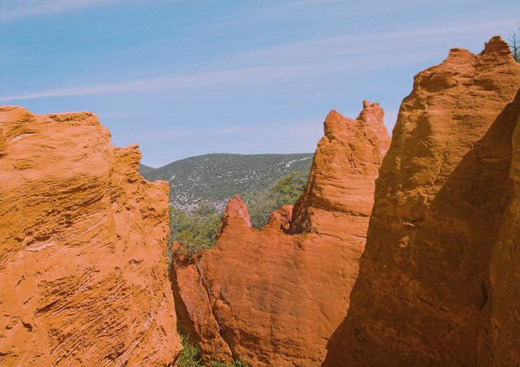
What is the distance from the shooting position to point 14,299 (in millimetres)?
5008

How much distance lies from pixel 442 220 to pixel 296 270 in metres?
6.87

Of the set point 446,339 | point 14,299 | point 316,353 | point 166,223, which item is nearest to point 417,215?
point 446,339

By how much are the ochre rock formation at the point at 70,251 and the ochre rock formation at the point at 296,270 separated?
6.30m

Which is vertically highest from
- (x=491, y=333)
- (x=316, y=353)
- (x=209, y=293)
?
(x=491, y=333)

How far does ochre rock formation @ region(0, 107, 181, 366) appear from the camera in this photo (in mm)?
5094

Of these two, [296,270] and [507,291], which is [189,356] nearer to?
[296,270]

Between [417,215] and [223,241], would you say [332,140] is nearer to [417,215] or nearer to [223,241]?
[223,241]

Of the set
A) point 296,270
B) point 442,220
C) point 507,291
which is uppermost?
point 442,220

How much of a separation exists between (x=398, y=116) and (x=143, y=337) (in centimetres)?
538

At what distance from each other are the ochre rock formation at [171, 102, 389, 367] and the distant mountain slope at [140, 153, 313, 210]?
66862 millimetres

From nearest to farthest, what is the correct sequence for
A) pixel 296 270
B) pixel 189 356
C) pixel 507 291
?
pixel 507 291
pixel 296 270
pixel 189 356

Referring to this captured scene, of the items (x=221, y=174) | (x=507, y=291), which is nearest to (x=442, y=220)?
(x=507, y=291)

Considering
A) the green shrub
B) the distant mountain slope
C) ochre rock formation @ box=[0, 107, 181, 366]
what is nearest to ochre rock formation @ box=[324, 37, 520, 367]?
ochre rock formation @ box=[0, 107, 181, 366]

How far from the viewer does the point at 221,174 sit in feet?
327
